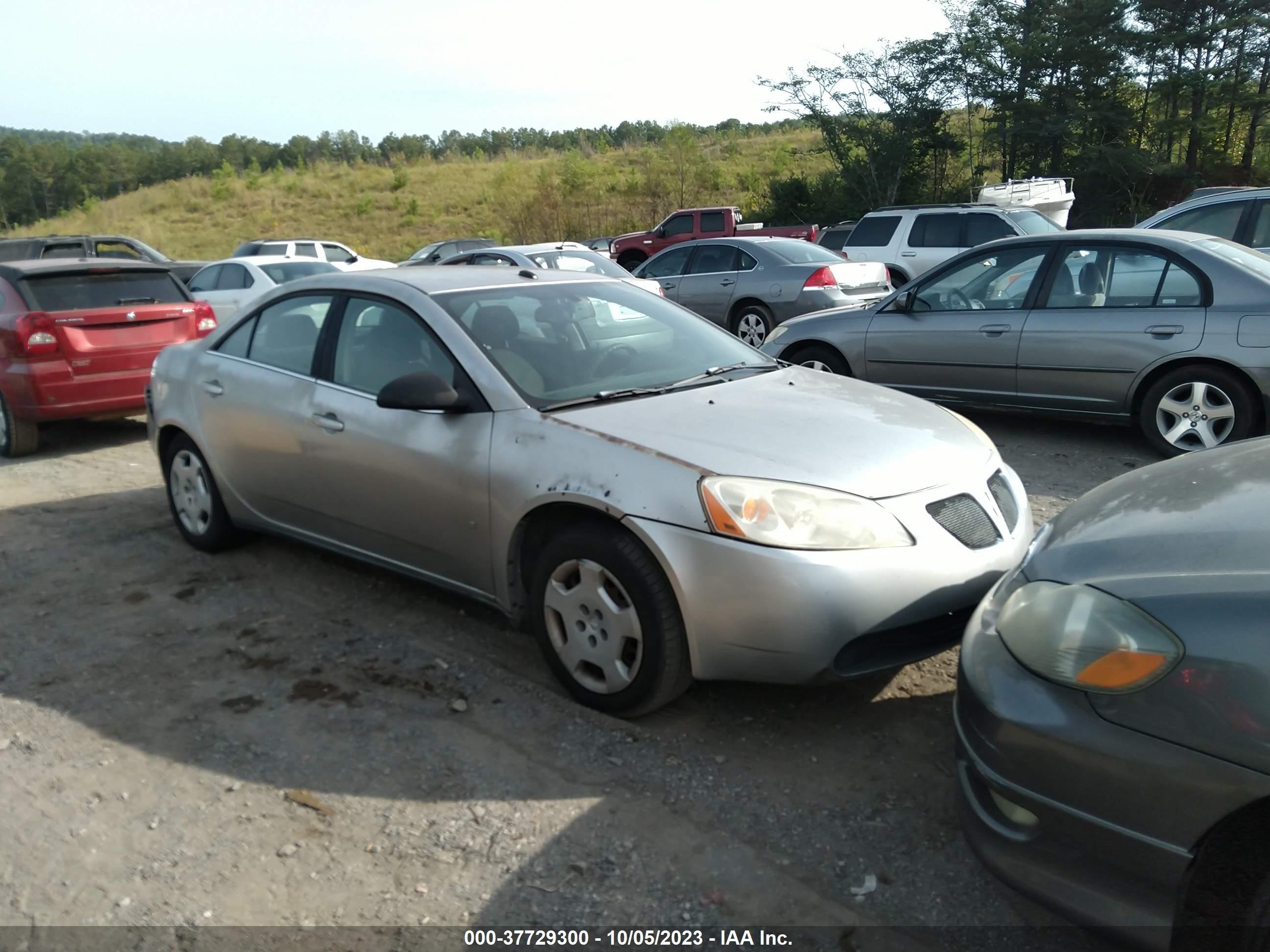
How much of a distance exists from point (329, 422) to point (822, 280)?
8.34m

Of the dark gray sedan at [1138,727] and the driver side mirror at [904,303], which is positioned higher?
the driver side mirror at [904,303]

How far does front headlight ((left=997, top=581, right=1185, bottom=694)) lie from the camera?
208 cm

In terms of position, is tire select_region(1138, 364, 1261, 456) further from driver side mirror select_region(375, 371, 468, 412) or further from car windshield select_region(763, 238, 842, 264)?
car windshield select_region(763, 238, 842, 264)

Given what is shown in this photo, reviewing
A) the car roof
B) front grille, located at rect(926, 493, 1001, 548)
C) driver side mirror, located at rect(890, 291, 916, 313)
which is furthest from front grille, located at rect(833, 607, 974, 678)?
the car roof

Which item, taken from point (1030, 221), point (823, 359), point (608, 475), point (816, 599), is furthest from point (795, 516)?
point (1030, 221)

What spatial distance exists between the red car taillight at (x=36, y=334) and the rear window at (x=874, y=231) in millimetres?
11099

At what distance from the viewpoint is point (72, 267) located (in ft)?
27.8

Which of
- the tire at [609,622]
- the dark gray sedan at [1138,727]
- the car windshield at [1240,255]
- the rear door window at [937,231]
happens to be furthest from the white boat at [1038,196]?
the dark gray sedan at [1138,727]

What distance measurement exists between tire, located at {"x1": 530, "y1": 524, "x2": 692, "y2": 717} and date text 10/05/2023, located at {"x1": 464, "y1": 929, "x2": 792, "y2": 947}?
→ 912mm

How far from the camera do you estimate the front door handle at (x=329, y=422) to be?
14.2ft

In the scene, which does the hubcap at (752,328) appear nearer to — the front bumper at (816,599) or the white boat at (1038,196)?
the white boat at (1038,196)

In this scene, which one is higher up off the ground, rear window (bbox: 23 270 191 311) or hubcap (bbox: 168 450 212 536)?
rear window (bbox: 23 270 191 311)

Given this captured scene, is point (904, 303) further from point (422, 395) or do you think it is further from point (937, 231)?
point (937, 231)

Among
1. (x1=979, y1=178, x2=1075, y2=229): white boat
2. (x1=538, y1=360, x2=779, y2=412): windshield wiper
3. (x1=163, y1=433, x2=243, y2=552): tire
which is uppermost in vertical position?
(x1=979, y1=178, x2=1075, y2=229): white boat
